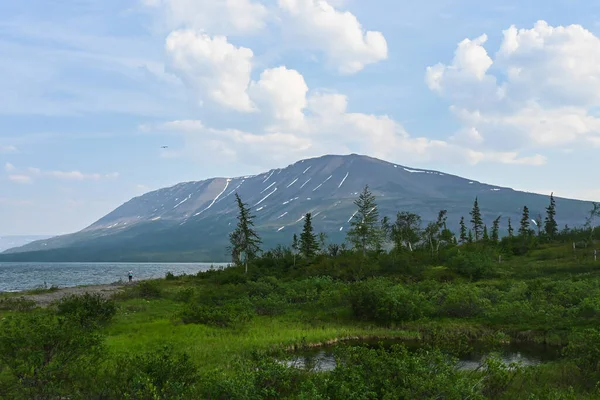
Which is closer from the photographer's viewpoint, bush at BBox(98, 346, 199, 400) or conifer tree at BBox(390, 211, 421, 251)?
bush at BBox(98, 346, 199, 400)

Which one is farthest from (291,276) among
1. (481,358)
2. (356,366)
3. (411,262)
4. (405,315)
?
(356,366)

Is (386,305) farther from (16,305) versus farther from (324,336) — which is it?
(16,305)

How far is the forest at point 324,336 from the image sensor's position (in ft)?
41.2

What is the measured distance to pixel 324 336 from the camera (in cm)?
2808

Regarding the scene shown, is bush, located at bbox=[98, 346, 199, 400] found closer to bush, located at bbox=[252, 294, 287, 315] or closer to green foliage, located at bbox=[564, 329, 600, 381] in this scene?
green foliage, located at bbox=[564, 329, 600, 381]

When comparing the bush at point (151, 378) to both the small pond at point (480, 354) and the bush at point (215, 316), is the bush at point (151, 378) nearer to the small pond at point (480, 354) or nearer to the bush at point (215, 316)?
the small pond at point (480, 354)

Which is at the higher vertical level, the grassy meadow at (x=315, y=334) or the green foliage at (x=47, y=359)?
the green foliage at (x=47, y=359)

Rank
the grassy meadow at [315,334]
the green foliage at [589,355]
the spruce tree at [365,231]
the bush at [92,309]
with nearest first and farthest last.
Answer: the grassy meadow at [315,334]
the green foliage at [589,355]
the bush at [92,309]
the spruce tree at [365,231]

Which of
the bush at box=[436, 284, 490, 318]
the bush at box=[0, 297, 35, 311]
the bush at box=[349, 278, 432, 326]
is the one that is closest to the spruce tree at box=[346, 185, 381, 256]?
the bush at box=[436, 284, 490, 318]

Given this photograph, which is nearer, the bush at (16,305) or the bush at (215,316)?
the bush at (215,316)

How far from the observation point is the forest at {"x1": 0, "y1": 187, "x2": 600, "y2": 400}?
41.2 feet

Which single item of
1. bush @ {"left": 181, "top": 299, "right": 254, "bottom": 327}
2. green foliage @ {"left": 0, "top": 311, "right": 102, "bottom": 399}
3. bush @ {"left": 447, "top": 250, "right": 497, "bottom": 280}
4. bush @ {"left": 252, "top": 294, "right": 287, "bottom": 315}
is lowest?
bush @ {"left": 252, "top": 294, "right": 287, "bottom": 315}

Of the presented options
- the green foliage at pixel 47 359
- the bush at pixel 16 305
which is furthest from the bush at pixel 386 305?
the bush at pixel 16 305

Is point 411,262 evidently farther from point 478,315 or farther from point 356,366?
point 356,366
